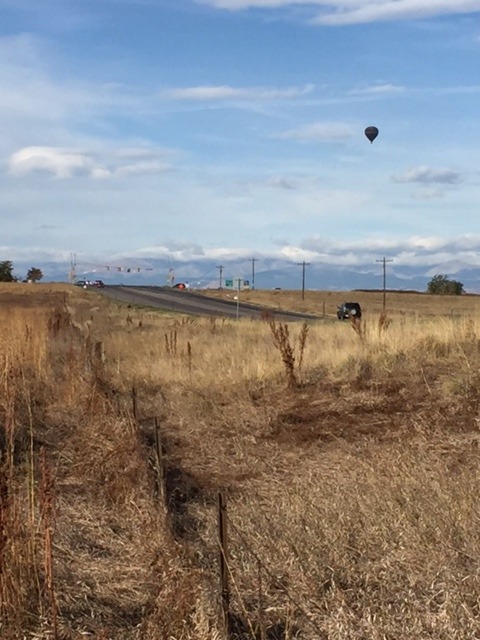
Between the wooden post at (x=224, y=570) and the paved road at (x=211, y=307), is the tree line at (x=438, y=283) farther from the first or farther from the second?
the wooden post at (x=224, y=570)

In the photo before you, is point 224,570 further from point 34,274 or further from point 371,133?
point 34,274

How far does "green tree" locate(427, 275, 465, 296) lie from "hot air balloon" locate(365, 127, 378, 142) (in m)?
71.0

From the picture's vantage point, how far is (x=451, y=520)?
5727 mm

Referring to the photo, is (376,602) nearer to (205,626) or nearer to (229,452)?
(205,626)

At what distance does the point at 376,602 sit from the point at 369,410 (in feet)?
23.5

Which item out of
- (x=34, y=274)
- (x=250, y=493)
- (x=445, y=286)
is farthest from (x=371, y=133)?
(x=34, y=274)

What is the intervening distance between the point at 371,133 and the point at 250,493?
1496 inches

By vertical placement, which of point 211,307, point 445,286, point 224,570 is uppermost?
point 445,286

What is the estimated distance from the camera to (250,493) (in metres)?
7.84

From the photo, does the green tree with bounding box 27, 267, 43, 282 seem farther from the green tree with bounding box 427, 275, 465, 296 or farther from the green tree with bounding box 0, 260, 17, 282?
the green tree with bounding box 427, 275, 465, 296

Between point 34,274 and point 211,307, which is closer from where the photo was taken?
point 211,307

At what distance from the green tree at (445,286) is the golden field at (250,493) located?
328ft

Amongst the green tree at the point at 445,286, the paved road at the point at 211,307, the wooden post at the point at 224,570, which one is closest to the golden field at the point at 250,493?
the wooden post at the point at 224,570

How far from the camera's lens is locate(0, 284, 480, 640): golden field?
4477 mm
